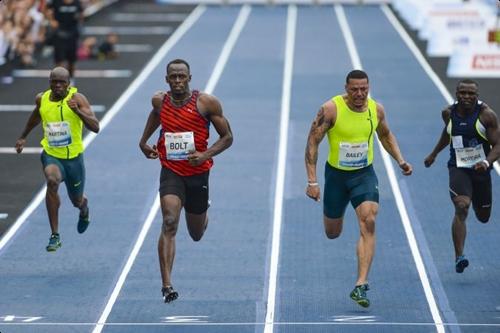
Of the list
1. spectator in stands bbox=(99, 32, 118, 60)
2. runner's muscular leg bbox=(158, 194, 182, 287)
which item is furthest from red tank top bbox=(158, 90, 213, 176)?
spectator in stands bbox=(99, 32, 118, 60)

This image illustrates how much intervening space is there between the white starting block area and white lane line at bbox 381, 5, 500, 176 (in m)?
0.30

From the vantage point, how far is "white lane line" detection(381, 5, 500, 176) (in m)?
24.2

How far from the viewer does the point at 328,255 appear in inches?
548

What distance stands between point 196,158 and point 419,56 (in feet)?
61.7

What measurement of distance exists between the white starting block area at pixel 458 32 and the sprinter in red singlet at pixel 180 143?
1547 cm

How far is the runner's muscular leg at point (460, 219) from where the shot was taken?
40.8ft

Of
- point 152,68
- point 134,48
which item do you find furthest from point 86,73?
point 134,48

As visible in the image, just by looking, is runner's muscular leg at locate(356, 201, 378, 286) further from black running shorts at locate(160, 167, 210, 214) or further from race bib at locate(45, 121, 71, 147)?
race bib at locate(45, 121, 71, 147)

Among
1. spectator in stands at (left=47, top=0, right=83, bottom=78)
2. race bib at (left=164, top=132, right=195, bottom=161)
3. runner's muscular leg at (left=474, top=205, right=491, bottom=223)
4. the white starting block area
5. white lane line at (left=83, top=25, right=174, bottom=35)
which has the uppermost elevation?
race bib at (left=164, top=132, right=195, bottom=161)

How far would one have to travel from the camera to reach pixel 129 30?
3531cm

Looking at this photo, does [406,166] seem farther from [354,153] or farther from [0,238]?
[0,238]

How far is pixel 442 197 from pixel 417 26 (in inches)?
716

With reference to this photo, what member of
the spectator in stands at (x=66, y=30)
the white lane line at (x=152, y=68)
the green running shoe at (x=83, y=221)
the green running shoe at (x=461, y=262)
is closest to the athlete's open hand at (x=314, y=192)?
the green running shoe at (x=461, y=262)

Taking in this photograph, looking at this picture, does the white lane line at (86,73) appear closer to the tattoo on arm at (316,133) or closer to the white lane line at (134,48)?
the white lane line at (134,48)
